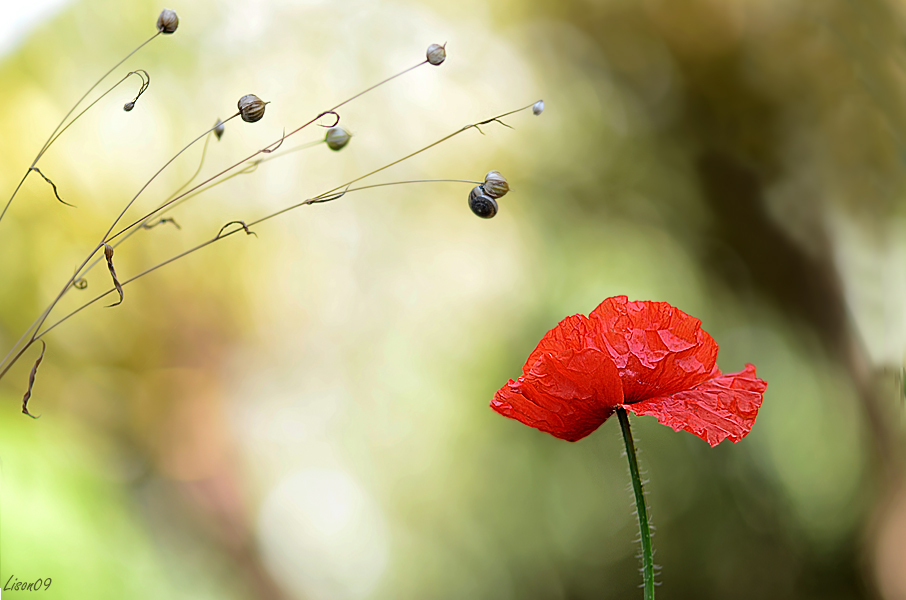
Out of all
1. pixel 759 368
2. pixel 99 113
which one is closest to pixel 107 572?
pixel 99 113

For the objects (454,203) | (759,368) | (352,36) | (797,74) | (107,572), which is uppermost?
(797,74)

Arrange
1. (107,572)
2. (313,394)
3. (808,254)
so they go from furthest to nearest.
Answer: (808,254) < (313,394) < (107,572)

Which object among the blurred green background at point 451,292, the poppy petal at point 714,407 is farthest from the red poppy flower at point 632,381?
the blurred green background at point 451,292

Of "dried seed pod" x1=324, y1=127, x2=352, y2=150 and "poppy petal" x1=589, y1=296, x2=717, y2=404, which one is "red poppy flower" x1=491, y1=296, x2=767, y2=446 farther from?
"dried seed pod" x1=324, y1=127, x2=352, y2=150

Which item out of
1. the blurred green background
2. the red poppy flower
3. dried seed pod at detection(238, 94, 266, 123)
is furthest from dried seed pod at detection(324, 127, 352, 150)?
the blurred green background

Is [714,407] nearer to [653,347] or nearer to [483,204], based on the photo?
[653,347]

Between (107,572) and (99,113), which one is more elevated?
(99,113)

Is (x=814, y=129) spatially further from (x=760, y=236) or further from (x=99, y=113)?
(x=99, y=113)
